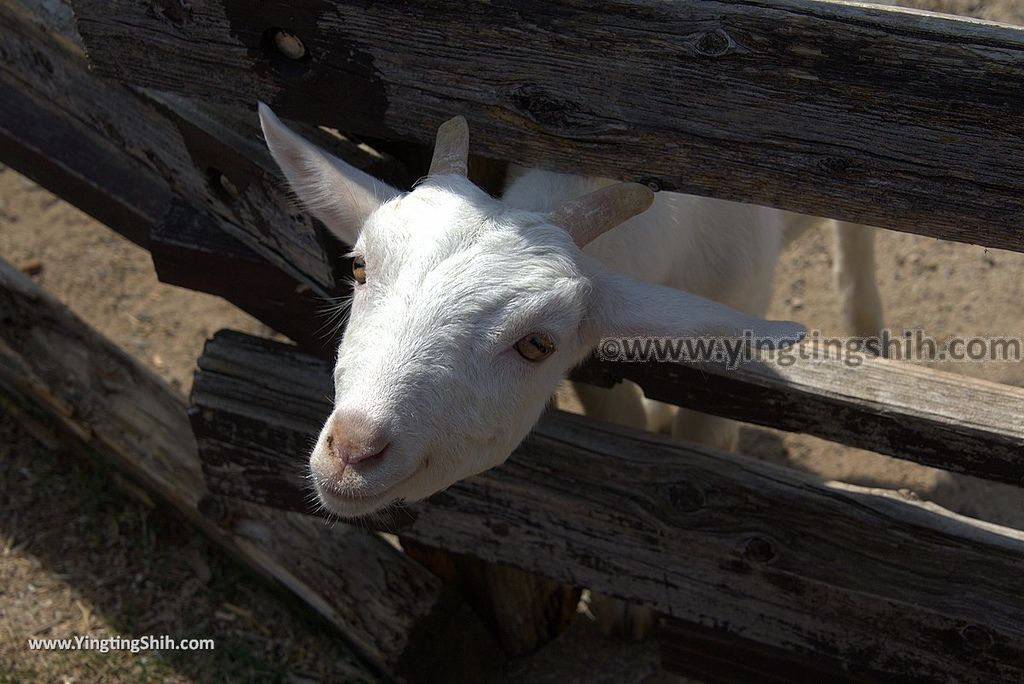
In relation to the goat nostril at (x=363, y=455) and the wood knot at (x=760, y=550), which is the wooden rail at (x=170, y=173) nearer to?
the goat nostril at (x=363, y=455)

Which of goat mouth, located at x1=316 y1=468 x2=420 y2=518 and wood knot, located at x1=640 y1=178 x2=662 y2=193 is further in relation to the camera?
wood knot, located at x1=640 y1=178 x2=662 y2=193

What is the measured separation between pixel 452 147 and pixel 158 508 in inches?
97.5

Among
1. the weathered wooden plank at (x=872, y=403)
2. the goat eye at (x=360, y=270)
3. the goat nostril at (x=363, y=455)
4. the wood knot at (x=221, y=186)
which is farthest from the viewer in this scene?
the wood knot at (x=221, y=186)

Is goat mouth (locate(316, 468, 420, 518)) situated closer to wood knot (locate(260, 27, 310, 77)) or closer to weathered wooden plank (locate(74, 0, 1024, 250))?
weathered wooden plank (locate(74, 0, 1024, 250))

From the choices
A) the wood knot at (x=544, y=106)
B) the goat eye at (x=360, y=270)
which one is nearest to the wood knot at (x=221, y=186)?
the goat eye at (x=360, y=270)

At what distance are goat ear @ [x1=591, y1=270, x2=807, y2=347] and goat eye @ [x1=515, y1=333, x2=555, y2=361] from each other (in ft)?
0.51

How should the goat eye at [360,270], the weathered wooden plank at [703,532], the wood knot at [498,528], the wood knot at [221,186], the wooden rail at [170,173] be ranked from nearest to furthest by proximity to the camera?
the goat eye at [360,270] → the weathered wooden plank at [703,532] → the wooden rail at [170,173] → the wood knot at [221,186] → the wood knot at [498,528]

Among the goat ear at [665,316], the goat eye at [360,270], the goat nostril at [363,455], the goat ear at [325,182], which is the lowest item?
the goat nostril at [363,455]

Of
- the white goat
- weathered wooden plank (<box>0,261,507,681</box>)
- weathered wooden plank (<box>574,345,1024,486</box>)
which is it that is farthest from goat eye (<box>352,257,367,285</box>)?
weathered wooden plank (<box>0,261,507,681</box>)

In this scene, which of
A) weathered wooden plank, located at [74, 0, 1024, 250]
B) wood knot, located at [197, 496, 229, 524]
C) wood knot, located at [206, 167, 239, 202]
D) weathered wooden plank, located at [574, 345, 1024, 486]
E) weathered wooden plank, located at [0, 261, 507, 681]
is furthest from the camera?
wood knot, located at [197, 496, 229, 524]

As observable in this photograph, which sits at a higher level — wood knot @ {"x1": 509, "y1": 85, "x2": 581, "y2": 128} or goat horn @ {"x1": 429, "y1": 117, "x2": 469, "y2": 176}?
wood knot @ {"x1": 509, "y1": 85, "x2": 581, "y2": 128}

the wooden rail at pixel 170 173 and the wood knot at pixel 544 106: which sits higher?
the wood knot at pixel 544 106

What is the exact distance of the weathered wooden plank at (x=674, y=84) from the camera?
205 cm

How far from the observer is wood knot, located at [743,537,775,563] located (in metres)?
2.90
